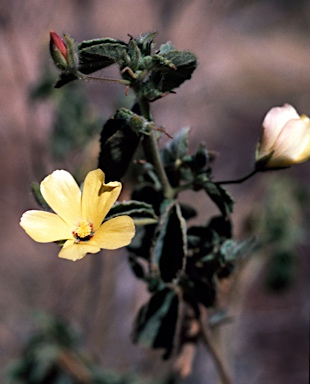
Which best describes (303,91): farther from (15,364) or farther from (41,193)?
(41,193)

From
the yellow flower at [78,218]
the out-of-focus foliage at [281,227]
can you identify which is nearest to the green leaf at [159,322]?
the yellow flower at [78,218]

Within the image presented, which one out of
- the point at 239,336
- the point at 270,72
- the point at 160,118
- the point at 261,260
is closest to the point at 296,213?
the point at 261,260

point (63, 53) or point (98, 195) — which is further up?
point (63, 53)

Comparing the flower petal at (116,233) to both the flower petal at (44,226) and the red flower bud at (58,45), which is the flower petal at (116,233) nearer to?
the flower petal at (44,226)

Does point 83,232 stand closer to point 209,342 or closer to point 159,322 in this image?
point 159,322

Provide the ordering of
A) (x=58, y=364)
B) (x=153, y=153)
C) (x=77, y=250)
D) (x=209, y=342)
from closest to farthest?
(x=77, y=250)
(x=153, y=153)
(x=209, y=342)
(x=58, y=364)

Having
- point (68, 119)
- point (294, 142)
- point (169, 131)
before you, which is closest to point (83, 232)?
point (294, 142)

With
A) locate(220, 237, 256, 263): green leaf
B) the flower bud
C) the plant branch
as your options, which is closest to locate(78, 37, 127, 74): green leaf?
the flower bud
